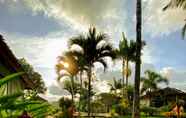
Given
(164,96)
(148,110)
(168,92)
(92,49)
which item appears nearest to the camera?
(92,49)

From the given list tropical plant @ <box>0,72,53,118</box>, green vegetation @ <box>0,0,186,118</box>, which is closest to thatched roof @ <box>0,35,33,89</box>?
green vegetation @ <box>0,0,186,118</box>

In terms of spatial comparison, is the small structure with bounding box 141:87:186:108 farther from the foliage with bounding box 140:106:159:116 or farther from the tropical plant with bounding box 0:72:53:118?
the tropical plant with bounding box 0:72:53:118

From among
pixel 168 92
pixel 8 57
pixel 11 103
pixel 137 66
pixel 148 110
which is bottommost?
pixel 148 110

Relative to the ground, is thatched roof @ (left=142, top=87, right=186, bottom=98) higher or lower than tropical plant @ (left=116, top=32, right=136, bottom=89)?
lower

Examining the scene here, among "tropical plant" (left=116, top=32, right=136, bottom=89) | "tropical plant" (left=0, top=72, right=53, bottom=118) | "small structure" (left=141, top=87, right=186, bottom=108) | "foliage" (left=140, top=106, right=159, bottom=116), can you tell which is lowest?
"foliage" (left=140, top=106, right=159, bottom=116)

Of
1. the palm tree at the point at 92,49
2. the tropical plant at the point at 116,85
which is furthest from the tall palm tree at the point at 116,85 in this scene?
the palm tree at the point at 92,49

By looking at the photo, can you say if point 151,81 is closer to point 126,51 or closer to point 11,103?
point 126,51

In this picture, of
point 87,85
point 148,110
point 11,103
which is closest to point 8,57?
point 11,103

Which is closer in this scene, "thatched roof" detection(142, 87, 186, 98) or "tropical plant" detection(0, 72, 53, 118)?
"tropical plant" detection(0, 72, 53, 118)

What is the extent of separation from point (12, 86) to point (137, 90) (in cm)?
763

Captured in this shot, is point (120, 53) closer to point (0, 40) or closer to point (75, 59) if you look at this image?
point (75, 59)

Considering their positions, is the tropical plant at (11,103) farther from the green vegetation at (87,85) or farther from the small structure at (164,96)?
the small structure at (164,96)

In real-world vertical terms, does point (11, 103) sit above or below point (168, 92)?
below

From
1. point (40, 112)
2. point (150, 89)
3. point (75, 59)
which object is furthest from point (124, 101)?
point (40, 112)
